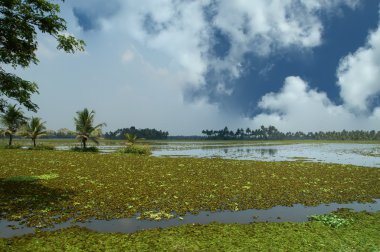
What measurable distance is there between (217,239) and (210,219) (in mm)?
2323

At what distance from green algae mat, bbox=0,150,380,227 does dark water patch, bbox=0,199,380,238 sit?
408 mm

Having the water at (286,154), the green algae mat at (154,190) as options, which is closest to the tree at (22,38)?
the green algae mat at (154,190)

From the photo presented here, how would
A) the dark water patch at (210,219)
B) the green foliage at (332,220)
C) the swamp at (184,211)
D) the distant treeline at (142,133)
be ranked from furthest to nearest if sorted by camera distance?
the distant treeline at (142,133)
the green foliage at (332,220)
the dark water patch at (210,219)
the swamp at (184,211)

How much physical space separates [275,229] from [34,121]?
44472 mm

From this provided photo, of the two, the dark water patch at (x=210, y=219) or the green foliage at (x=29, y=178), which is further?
the green foliage at (x=29, y=178)

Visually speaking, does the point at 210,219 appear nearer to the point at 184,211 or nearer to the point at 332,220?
the point at 184,211

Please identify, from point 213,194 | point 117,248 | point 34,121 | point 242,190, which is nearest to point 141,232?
point 117,248

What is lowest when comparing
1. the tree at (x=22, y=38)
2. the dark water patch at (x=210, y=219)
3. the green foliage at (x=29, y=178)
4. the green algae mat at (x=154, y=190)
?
the dark water patch at (x=210, y=219)

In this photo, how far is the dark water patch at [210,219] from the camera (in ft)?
32.7

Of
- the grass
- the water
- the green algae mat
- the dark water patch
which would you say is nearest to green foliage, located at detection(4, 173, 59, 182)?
the green algae mat

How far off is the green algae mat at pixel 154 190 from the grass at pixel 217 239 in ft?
5.52

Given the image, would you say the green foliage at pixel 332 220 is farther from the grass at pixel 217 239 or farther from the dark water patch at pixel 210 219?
the dark water patch at pixel 210 219

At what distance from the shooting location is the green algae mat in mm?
11969

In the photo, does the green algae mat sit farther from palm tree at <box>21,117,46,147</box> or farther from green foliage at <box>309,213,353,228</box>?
palm tree at <box>21,117,46,147</box>
